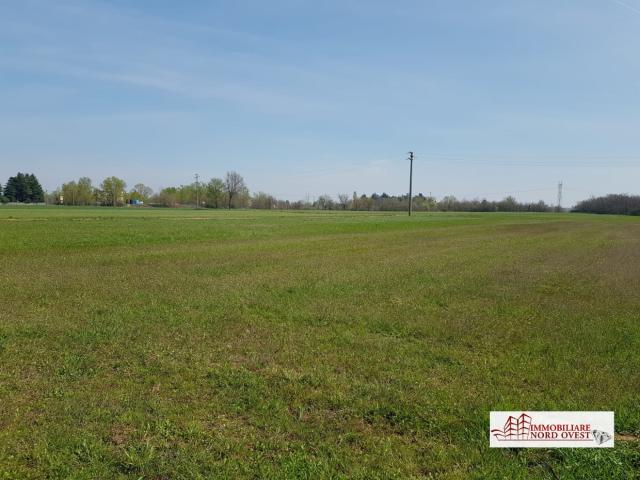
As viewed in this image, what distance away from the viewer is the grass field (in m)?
4.09

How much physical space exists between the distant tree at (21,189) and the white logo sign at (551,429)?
19591cm

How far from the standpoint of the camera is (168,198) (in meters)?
181

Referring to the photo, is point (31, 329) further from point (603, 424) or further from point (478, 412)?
point (603, 424)

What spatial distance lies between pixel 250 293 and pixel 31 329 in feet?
16.3

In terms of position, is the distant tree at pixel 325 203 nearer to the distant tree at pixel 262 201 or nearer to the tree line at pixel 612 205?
the distant tree at pixel 262 201

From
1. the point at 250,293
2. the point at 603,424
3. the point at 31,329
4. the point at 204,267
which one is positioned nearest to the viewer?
the point at 603,424

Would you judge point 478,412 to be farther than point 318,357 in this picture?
No

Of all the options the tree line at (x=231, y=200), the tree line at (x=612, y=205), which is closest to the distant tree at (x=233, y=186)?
the tree line at (x=231, y=200)

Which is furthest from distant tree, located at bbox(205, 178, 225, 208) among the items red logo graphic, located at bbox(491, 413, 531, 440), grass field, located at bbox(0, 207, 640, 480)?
red logo graphic, located at bbox(491, 413, 531, 440)

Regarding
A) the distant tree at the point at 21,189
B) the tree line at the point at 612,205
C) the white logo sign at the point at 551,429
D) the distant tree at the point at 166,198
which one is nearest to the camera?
the white logo sign at the point at 551,429

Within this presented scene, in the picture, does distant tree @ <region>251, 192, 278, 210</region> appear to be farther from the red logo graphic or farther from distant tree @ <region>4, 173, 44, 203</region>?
the red logo graphic

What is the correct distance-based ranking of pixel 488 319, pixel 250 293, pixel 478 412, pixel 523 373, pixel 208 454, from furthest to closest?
pixel 250 293, pixel 488 319, pixel 523 373, pixel 478 412, pixel 208 454

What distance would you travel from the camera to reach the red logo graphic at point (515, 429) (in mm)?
4543

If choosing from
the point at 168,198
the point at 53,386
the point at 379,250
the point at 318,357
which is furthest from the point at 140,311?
the point at 168,198
